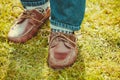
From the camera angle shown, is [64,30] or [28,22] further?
[28,22]

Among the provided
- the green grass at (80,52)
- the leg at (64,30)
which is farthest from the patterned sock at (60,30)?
the green grass at (80,52)

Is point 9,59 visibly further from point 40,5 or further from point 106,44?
point 106,44

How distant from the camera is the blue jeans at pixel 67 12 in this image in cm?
183

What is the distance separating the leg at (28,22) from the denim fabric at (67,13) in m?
0.31

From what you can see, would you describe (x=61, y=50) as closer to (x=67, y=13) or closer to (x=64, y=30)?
(x=64, y=30)

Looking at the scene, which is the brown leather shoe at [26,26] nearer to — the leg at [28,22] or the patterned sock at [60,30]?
the leg at [28,22]

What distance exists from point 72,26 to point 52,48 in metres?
0.20

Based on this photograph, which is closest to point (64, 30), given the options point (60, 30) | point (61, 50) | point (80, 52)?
point (60, 30)

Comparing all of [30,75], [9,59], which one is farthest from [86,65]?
[9,59]

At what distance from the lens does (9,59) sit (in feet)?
6.72

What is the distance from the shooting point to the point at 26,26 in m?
2.22

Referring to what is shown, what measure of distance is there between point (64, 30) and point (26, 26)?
36 centimetres

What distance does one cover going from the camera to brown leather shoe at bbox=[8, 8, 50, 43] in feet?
7.14

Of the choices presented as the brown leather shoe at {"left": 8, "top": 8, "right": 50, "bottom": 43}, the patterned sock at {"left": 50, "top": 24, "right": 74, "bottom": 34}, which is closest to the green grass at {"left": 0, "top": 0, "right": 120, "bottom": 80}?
the brown leather shoe at {"left": 8, "top": 8, "right": 50, "bottom": 43}
